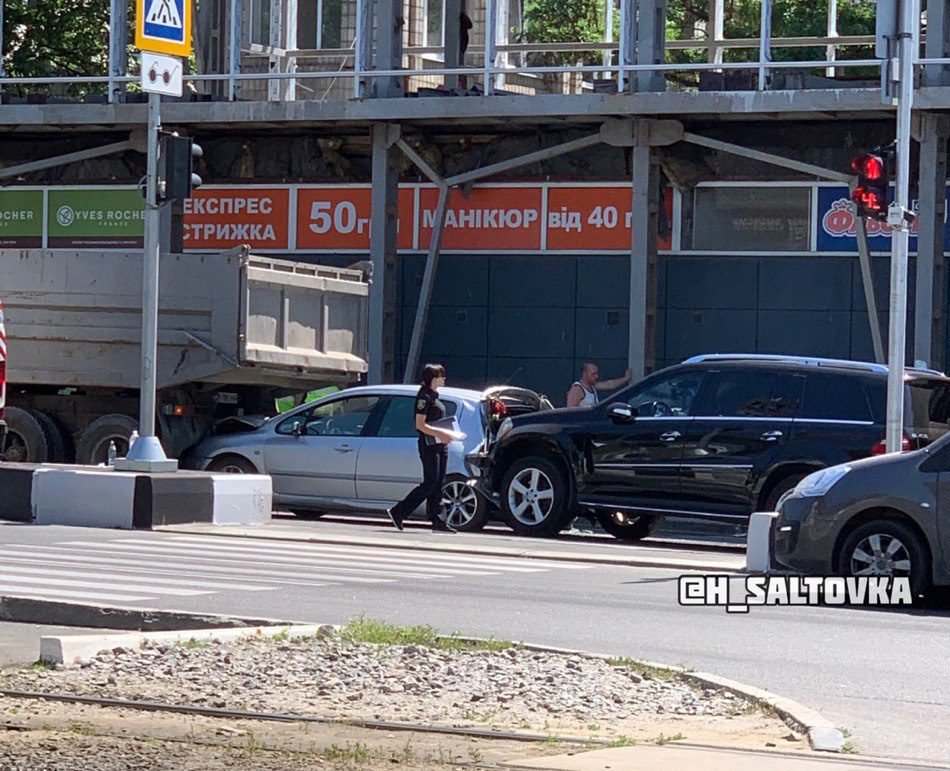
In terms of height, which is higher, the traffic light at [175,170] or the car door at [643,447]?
the traffic light at [175,170]

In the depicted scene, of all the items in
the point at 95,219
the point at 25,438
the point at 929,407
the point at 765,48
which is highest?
the point at 765,48

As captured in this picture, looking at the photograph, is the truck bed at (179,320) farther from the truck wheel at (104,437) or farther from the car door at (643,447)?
the car door at (643,447)

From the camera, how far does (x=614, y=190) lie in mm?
28828

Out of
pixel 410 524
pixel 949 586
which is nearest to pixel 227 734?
pixel 949 586

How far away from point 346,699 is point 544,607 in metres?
4.54

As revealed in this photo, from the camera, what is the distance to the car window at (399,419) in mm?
21109

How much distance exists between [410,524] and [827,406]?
17.0 feet

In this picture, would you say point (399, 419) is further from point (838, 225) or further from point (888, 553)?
point (838, 225)

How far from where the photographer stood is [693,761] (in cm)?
741

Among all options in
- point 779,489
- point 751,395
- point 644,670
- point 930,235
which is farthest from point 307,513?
point 644,670

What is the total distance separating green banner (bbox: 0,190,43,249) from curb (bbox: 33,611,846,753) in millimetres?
21776

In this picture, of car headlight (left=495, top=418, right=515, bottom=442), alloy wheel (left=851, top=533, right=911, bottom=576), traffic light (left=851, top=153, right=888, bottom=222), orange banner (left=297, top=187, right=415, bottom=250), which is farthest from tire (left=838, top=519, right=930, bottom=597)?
orange banner (left=297, top=187, right=415, bottom=250)

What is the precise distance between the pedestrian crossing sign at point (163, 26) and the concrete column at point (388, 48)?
7630 mm

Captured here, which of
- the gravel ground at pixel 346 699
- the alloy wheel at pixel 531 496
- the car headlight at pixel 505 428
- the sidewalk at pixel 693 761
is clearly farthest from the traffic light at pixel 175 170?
the sidewalk at pixel 693 761
